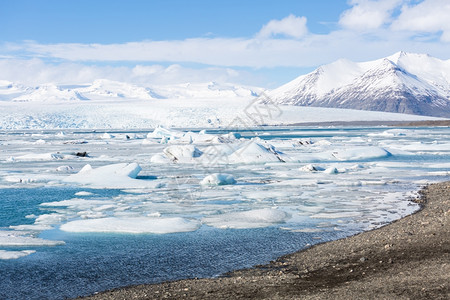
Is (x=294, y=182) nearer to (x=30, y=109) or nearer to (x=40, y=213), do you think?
(x=40, y=213)

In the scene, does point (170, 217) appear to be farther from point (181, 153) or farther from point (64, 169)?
point (181, 153)

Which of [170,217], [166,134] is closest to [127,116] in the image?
[166,134]

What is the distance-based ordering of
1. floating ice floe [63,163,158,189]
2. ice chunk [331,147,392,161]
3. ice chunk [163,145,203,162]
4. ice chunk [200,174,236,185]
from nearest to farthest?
floating ice floe [63,163,158,189] → ice chunk [200,174,236,185] → ice chunk [163,145,203,162] → ice chunk [331,147,392,161]

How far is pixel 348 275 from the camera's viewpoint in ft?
17.8

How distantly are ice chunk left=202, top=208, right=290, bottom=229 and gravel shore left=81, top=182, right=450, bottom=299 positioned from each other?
181cm

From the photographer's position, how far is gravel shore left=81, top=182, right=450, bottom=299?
4691mm

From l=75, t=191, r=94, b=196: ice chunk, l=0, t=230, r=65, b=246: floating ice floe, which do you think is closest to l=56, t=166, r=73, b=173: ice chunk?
l=75, t=191, r=94, b=196: ice chunk

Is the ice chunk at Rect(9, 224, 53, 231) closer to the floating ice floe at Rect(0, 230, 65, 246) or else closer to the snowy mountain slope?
the floating ice floe at Rect(0, 230, 65, 246)

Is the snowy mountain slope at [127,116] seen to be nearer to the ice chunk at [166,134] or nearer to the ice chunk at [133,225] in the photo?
the ice chunk at [166,134]

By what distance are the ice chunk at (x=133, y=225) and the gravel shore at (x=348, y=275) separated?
2380 mm

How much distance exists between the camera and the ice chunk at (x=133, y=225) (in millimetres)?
8125

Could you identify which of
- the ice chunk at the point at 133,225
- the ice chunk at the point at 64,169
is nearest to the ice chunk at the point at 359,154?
the ice chunk at the point at 64,169

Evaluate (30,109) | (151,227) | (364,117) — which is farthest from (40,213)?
(364,117)

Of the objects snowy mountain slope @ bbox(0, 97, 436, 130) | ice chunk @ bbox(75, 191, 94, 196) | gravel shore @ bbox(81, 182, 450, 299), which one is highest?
snowy mountain slope @ bbox(0, 97, 436, 130)
